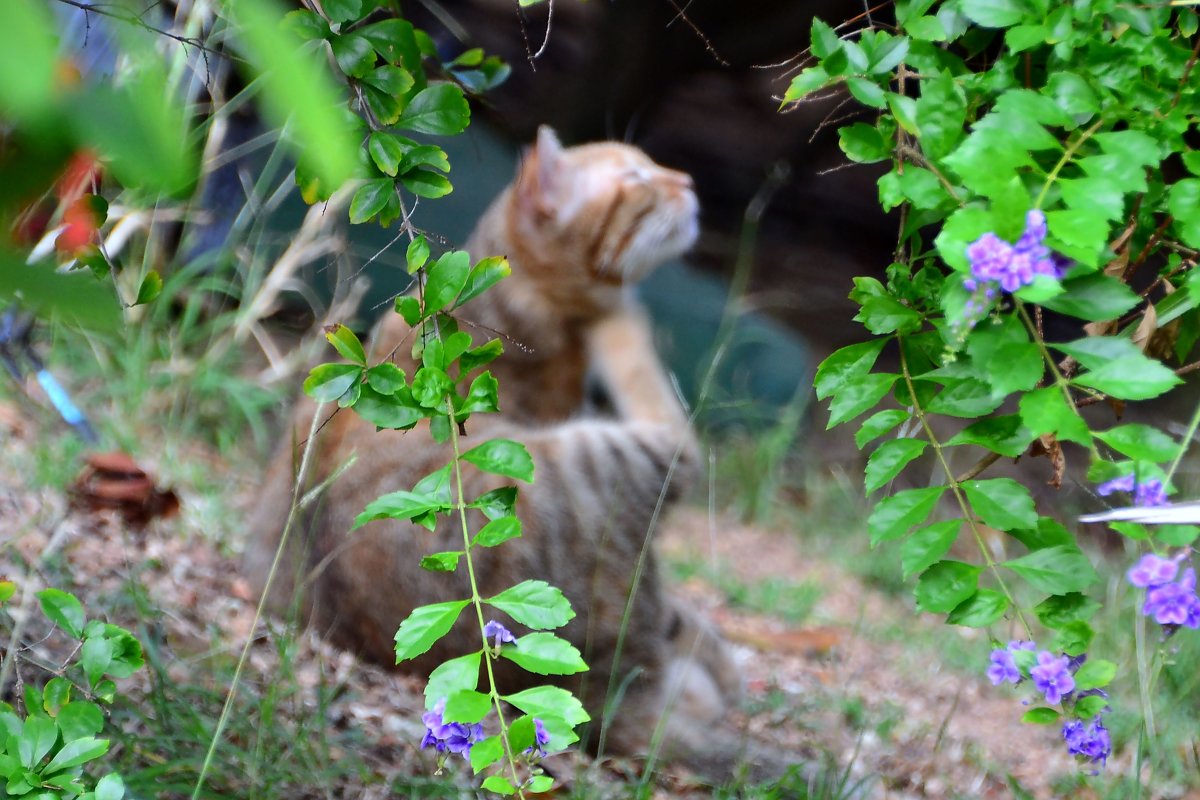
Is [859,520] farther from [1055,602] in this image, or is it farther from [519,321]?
[1055,602]

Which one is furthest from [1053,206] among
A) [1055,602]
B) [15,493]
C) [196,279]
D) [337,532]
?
[196,279]

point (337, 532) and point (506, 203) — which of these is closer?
point (337, 532)

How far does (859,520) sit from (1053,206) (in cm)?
337

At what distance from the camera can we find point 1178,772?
208cm

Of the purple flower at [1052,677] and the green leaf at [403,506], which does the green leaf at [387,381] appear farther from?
the purple flower at [1052,677]

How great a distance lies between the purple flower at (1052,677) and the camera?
1.00 meters

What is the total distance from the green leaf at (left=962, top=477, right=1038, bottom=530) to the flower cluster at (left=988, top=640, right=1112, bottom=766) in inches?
5.5

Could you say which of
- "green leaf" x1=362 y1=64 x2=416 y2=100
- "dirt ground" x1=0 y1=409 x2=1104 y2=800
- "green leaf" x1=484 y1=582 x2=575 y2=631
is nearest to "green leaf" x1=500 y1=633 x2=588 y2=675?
"green leaf" x1=484 y1=582 x2=575 y2=631

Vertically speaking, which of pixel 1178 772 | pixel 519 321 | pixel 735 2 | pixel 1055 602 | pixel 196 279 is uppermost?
pixel 735 2

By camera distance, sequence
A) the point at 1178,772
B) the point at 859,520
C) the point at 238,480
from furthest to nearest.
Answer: the point at 859,520
the point at 238,480
the point at 1178,772

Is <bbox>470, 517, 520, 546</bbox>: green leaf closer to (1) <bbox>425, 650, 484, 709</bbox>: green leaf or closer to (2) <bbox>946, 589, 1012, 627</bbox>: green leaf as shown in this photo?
(1) <bbox>425, 650, 484, 709</bbox>: green leaf

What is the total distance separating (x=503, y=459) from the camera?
1.05m

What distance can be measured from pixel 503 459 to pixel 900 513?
41 centimetres

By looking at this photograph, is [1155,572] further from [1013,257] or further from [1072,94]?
[1072,94]
